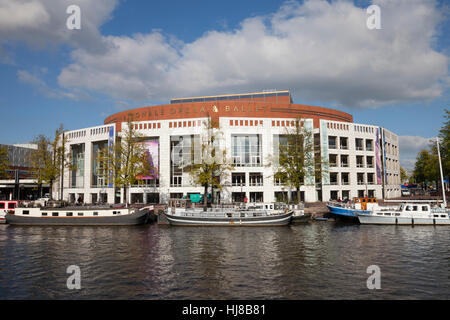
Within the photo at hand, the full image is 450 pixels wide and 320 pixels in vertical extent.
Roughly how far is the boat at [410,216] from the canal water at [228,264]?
469 centimetres

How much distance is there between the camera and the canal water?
15984 millimetres

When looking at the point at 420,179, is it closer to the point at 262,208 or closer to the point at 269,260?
the point at 262,208

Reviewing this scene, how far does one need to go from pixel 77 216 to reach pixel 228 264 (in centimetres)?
2938

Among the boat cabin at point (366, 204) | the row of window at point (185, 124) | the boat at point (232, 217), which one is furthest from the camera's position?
the row of window at point (185, 124)

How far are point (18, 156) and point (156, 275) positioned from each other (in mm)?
111493

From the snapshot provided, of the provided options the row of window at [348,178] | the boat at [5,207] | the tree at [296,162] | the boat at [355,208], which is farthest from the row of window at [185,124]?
the boat at [355,208]

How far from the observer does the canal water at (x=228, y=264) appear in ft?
52.4

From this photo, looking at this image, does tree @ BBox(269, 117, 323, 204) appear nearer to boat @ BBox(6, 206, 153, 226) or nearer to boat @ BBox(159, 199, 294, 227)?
boat @ BBox(159, 199, 294, 227)

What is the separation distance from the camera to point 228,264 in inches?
832

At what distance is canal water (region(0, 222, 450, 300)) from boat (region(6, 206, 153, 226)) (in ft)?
22.3

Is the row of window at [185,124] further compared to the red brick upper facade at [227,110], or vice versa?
the red brick upper facade at [227,110]

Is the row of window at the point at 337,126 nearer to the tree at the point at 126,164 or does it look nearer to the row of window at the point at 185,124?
the row of window at the point at 185,124
